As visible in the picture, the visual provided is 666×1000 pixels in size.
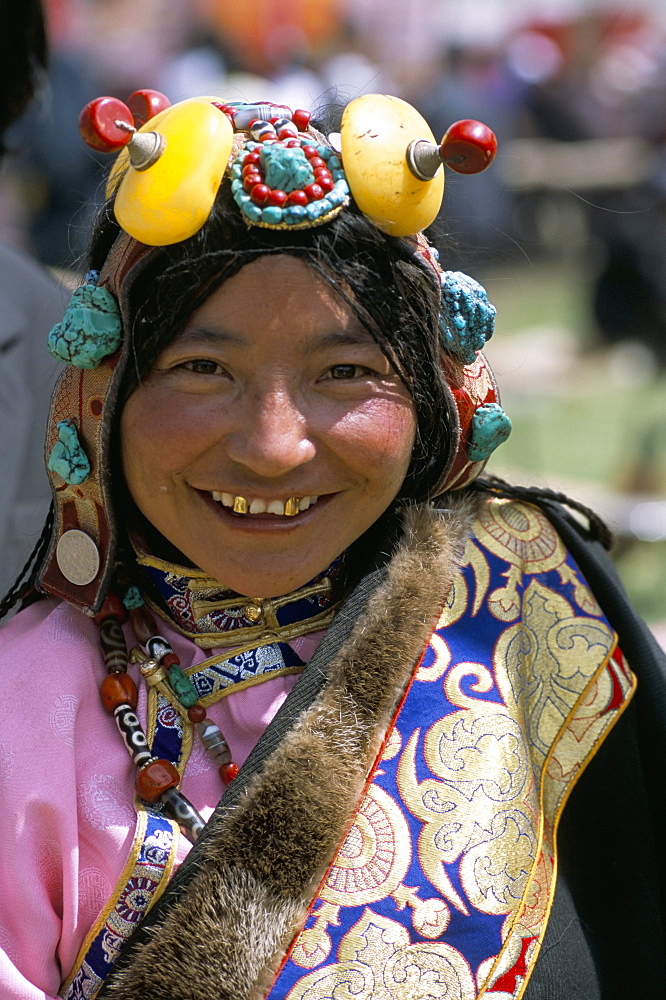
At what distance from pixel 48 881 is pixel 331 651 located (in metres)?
0.53

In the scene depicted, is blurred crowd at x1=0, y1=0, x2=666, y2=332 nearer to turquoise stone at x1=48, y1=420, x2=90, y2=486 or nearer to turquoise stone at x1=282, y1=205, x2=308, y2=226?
turquoise stone at x1=48, y1=420, x2=90, y2=486

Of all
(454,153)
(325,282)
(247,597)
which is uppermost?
Result: (454,153)

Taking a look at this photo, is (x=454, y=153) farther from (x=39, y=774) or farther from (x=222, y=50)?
(x=222, y=50)

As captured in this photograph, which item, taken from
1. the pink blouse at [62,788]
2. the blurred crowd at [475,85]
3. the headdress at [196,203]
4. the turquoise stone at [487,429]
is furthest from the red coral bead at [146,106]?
the blurred crowd at [475,85]

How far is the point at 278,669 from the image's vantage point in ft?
6.04

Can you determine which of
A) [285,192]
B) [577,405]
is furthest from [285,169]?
[577,405]

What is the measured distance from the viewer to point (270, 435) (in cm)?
158

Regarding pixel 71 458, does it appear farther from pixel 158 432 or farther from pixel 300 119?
pixel 300 119

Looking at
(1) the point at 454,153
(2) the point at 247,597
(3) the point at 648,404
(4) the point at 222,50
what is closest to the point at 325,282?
(1) the point at 454,153

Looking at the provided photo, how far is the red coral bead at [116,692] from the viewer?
1.76 metres

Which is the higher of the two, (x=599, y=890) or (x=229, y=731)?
(x=229, y=731)

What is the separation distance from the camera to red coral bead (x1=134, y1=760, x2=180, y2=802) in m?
1.66

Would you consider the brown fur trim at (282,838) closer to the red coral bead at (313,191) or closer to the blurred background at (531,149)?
the red coral bead at (313,191)

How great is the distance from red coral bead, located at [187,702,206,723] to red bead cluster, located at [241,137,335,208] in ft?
2.55
